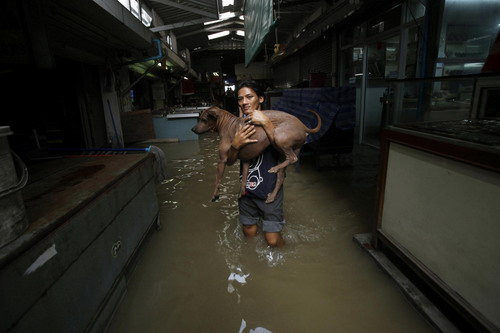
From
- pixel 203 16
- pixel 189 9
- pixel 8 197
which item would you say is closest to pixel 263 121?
pixel 8 197

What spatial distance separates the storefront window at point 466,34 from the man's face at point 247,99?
4630mm

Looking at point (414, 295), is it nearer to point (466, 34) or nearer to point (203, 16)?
point (466, 34)

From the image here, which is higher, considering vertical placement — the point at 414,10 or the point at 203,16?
the point at 203,16

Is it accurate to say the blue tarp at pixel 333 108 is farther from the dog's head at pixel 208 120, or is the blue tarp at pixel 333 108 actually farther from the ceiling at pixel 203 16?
the dog's head at pixel 208 120

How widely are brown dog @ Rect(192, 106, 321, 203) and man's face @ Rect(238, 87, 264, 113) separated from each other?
131 millimetres

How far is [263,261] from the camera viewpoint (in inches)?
108

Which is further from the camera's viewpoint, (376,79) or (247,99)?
(376,79)

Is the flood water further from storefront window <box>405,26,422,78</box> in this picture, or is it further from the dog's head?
storefront window <box>405,26,422,78</box>

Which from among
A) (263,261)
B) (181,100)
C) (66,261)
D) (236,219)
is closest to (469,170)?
(263,261)

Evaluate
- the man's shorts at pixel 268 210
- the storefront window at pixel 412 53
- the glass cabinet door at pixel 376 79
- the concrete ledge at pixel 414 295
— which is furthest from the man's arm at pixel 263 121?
the glass cabinet door at pixel 376 79

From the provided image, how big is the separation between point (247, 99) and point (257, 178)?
0.78 m

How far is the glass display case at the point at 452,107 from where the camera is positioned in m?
1.96

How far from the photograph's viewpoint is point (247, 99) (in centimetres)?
248

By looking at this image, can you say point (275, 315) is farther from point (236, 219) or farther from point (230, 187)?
point (230, 187)
